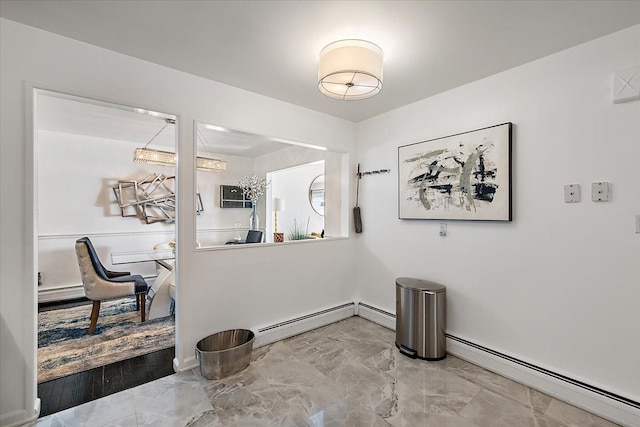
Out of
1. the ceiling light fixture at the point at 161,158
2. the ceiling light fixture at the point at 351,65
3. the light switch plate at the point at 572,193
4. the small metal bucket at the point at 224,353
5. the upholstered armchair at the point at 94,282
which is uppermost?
the ceiling light fixture at the point at 351,65

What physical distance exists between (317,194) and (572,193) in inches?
139

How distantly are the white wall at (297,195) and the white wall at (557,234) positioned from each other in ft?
8.27

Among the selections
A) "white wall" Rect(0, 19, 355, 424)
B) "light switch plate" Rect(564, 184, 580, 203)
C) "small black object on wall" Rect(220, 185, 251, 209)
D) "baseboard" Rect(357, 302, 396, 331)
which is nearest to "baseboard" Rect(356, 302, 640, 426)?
"baseboard" Rect(357, 302, 396, 331)

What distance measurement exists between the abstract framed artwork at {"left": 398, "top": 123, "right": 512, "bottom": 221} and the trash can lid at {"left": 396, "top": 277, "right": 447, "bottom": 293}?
63 cm

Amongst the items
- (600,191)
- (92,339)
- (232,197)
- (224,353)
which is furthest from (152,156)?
(600,191)

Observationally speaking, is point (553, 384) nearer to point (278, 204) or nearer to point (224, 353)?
point (224, 353)

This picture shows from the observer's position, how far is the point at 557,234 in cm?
198

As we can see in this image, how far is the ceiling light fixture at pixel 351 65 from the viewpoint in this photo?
1.69 m

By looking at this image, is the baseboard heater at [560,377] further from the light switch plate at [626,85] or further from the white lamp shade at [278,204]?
the white lamp shade at [278,204]

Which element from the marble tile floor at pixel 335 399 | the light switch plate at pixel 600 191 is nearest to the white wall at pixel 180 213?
the marble tile floor at pixel 335 399

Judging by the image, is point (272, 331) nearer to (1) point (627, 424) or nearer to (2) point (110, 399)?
(2) point (110, 399)

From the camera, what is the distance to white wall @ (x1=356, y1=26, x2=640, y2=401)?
A: 5.67 ft

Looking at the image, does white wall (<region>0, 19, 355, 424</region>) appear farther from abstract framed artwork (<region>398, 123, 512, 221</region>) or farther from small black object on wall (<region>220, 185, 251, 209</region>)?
small black object on wall (<region>220, 185, 251, 209</region>)

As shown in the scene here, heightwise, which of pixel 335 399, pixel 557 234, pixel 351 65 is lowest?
pixel 335 399
